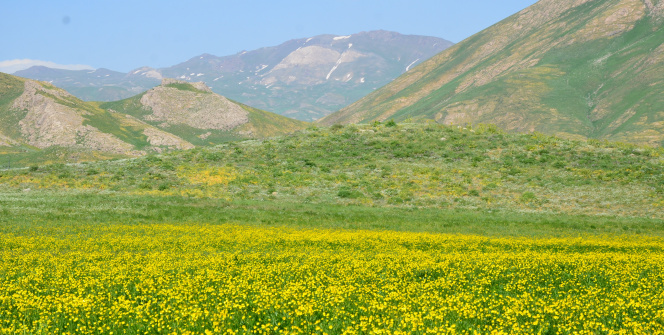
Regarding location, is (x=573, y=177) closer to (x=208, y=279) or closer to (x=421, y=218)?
(x=421, y=218)

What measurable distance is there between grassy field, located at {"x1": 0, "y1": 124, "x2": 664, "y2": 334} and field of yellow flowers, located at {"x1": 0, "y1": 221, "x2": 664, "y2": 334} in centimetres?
9

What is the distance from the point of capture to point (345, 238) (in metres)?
27.4

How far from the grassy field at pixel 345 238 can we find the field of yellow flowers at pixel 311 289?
0.09 m

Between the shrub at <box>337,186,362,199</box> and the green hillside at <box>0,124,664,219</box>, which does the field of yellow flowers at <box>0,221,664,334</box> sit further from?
the shrub at <box>337,186,362,199</box>

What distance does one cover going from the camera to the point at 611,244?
27.5 m

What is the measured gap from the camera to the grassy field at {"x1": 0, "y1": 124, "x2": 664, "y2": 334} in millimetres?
11555

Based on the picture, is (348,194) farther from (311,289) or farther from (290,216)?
(311,289)

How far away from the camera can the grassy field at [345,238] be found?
37.9 ft

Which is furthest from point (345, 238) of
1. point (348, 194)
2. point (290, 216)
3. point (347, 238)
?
point (348, 194)

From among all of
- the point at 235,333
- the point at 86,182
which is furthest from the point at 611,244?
the point at 86,182

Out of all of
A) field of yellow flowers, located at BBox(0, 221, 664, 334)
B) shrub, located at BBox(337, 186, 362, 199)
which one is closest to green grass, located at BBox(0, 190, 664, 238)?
shrub, located at BBox(337, 186, 362, 199)

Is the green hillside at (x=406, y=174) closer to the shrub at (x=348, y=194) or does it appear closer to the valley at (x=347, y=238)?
the shrub at (x=348, y=194)

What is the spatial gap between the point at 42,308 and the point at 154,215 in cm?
2607

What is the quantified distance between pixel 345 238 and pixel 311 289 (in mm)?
13461
